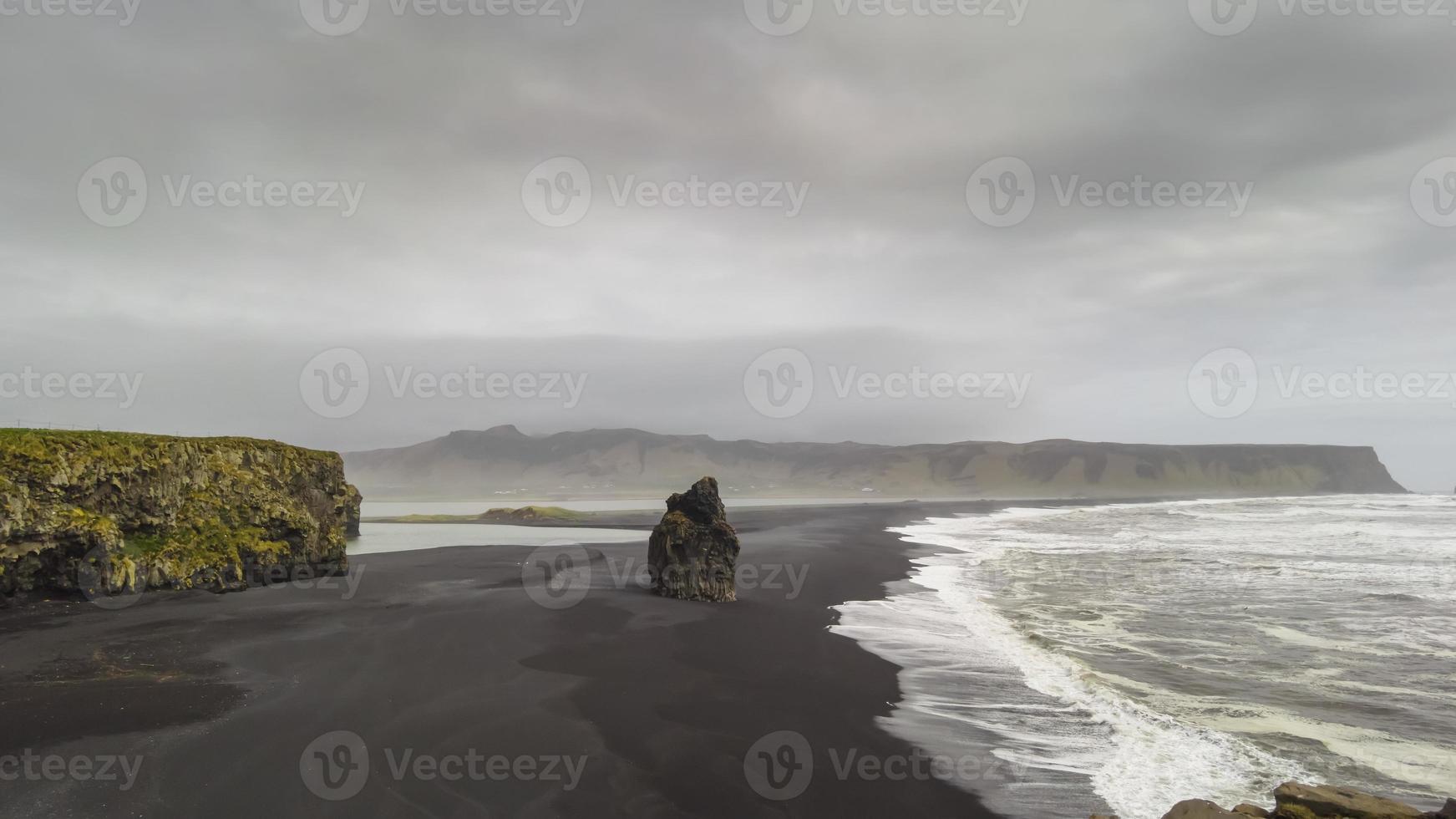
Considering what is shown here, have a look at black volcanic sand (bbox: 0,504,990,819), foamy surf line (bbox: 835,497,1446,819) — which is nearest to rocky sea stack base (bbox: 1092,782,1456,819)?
foamy surf line (bbox: 835,497,1446,819)

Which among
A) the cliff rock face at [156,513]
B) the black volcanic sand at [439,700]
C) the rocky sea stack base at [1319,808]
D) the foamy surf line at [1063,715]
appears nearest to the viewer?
the rocky sea stack base at [1319,808]

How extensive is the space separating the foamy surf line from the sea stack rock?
3.56 metres

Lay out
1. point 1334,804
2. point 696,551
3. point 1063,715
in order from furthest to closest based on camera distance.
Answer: point 696,551 < point 1063,715 < point 1334,804

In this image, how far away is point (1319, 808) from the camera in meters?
5.85

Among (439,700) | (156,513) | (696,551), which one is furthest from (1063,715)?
(156,513)

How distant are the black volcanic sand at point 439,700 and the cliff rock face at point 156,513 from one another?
1167mm

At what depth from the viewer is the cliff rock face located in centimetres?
1444

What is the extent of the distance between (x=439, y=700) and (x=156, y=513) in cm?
1251

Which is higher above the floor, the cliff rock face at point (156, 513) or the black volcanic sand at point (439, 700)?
the cliff rock face at point (156, 513)

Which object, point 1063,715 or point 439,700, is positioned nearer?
point 439,700

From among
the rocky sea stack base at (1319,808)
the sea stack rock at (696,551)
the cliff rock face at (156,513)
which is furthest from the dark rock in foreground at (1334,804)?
the cliff rock face at (156,513)

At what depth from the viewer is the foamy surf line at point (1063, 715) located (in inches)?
309

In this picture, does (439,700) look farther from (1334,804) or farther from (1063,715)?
(1334,804)

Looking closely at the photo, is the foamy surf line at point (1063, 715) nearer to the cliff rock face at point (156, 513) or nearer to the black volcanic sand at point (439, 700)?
the black volcanic sand at point (439, 700)
